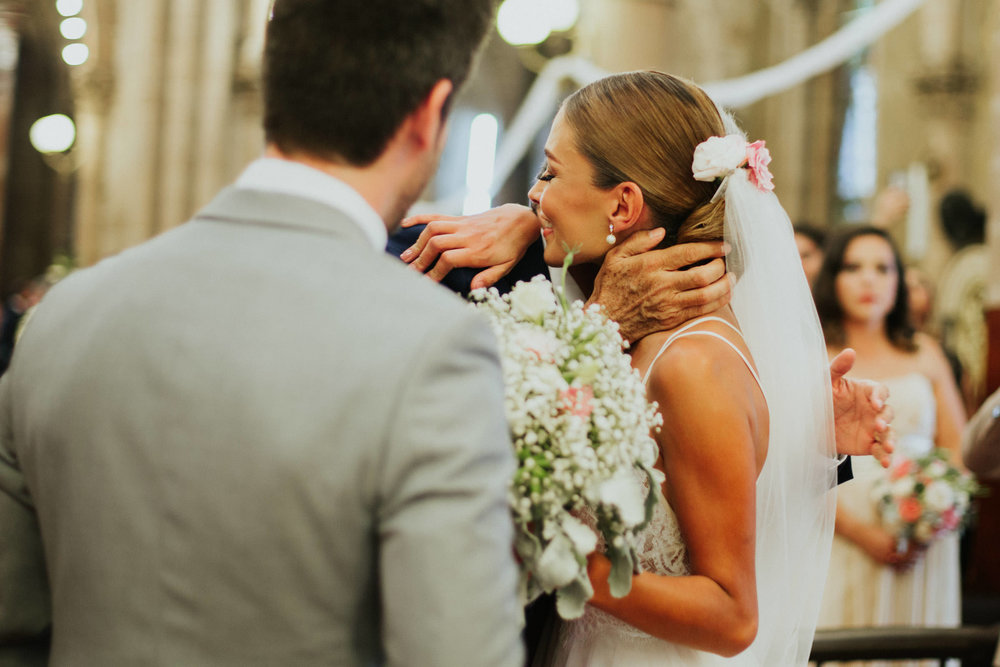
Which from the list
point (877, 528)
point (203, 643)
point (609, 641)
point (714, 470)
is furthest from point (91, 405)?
point (877, 528)

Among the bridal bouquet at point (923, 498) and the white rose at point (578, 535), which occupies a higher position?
the white rose at point (578, 535)

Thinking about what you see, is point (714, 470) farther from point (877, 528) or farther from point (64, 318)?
point (877, 528)

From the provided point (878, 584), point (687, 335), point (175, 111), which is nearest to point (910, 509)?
point (878, 584)

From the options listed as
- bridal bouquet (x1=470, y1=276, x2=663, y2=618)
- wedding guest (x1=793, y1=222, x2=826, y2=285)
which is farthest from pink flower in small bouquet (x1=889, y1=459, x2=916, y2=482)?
bridal bouquet (x1=470, y1=276, x2=663, y2=618)

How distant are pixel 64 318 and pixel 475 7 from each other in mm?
683

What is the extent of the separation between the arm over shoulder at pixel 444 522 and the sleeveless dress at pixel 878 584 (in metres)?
3.86

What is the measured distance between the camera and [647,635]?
6.95ft

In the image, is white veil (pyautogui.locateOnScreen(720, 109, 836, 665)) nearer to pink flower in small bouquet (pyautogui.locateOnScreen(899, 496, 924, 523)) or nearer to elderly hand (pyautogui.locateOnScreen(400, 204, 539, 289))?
elderly hand (pyautogui.locateOnScreen(400, 204, 539, 289))

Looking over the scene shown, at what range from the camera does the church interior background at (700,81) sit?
1056 centimetres

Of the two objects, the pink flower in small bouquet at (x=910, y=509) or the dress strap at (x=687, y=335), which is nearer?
the dress strap at (x=687, y=335)

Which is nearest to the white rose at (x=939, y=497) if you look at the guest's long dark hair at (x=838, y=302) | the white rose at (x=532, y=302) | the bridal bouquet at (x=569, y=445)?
the guest's long dark hair at (x=838, y=302)

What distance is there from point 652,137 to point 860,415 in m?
0.82

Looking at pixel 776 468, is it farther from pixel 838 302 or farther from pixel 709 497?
pixel 838 302

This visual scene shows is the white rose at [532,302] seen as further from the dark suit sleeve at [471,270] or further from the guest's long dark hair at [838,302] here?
the guest's long dark hair at [838,302]
